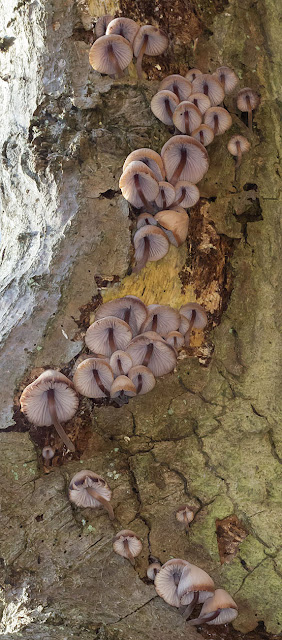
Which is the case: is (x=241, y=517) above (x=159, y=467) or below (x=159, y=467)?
below

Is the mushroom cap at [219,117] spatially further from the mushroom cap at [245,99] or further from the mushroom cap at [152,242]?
the mushroom cap at [152,242]

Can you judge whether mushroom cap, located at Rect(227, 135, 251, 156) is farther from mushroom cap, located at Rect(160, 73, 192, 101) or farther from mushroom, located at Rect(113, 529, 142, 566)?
mushroom, located at Rect(113, 529, 142, 566)

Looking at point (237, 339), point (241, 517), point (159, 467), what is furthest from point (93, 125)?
point (241, 517)

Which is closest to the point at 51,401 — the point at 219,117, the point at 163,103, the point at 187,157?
the point at 187,157

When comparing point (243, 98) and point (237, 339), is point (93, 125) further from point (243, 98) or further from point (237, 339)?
point (237, 339)

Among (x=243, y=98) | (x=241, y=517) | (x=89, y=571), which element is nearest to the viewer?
(x=89, y=571)

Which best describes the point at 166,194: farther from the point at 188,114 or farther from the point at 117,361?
the point at 117,361

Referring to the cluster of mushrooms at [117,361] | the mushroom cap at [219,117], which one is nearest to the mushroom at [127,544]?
the cluster of mushrooms at [117,361]

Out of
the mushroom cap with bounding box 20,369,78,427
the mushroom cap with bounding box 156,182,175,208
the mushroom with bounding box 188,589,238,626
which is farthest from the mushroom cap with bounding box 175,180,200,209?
the mushroom with bounding box 188,589,238,626
